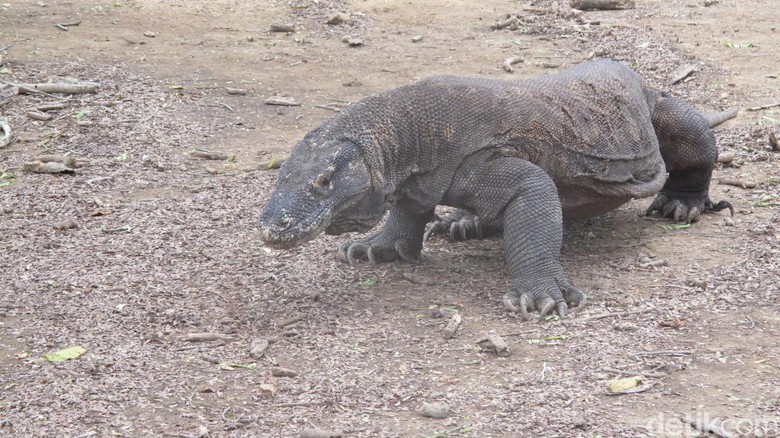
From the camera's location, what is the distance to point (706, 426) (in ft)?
10.8

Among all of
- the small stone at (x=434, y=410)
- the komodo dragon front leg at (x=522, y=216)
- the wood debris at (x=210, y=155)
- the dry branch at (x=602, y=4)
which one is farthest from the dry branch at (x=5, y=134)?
the dry branch at (x=602, y=4)

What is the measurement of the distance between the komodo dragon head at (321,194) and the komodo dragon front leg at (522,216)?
0.50 m

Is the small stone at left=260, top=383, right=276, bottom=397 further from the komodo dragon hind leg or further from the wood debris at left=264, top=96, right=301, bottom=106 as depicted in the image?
the wood debris at left=264, top=96, right=301, bottom=106

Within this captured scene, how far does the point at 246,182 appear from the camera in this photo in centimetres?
659

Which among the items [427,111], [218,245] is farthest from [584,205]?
[218,245]

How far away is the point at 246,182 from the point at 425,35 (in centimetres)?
509

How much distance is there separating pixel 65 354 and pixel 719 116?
5325 millimetres

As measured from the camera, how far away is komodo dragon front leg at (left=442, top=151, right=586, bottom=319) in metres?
4.55

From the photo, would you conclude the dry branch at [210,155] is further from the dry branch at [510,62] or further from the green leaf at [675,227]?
the dry branch at [510,62]

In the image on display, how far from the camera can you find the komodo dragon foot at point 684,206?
5.80 meters

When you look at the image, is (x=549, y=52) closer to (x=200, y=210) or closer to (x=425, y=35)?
(x=425, y=35)

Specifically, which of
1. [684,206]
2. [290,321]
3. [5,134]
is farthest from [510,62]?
[290,321]

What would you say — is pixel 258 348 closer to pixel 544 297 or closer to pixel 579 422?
pixel 544 297

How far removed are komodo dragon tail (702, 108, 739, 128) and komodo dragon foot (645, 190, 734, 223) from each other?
4.83ft
